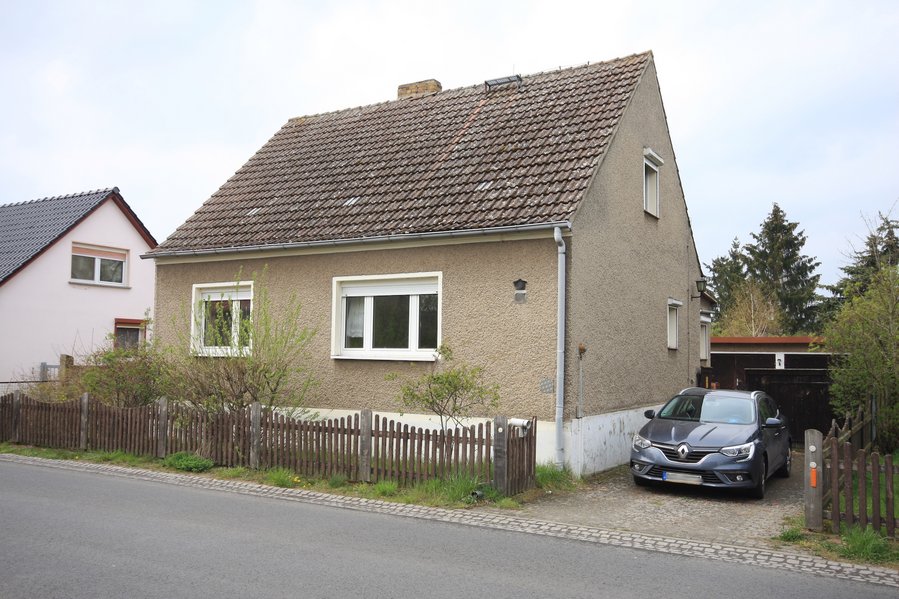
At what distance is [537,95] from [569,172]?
153 inches

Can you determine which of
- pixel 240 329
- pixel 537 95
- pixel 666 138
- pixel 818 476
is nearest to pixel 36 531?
pixel 240 329

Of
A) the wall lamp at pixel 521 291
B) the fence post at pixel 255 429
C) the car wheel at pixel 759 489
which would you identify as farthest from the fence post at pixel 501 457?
the fence post at pixel 255 429

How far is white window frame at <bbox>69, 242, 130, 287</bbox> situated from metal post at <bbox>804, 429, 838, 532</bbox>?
21336 millimetres

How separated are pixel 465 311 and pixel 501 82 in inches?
263

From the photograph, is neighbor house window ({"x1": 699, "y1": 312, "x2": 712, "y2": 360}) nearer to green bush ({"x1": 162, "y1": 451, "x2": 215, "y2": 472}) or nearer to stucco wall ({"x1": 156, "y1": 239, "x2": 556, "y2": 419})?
stucco wall ({"x1": 156, "y1": 239, "x2": 556, "y2": 419})

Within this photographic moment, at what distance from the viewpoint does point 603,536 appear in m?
8.19

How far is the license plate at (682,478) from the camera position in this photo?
10.5 metres

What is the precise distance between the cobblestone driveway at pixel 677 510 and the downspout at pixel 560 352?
73 centimetres

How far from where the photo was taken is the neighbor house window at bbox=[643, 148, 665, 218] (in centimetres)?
1584

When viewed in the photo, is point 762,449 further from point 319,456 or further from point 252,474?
point 252,474

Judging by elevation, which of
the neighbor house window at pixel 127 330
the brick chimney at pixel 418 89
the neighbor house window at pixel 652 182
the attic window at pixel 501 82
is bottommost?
the neighbor house window at pixel 127 330

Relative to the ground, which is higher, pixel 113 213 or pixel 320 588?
pixel 113 213

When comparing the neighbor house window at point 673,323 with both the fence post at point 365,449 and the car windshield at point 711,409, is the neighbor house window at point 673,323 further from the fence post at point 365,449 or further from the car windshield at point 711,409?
the fence post at point 365,449

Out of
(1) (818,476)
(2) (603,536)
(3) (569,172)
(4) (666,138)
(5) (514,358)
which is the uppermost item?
(4) (666,138)
